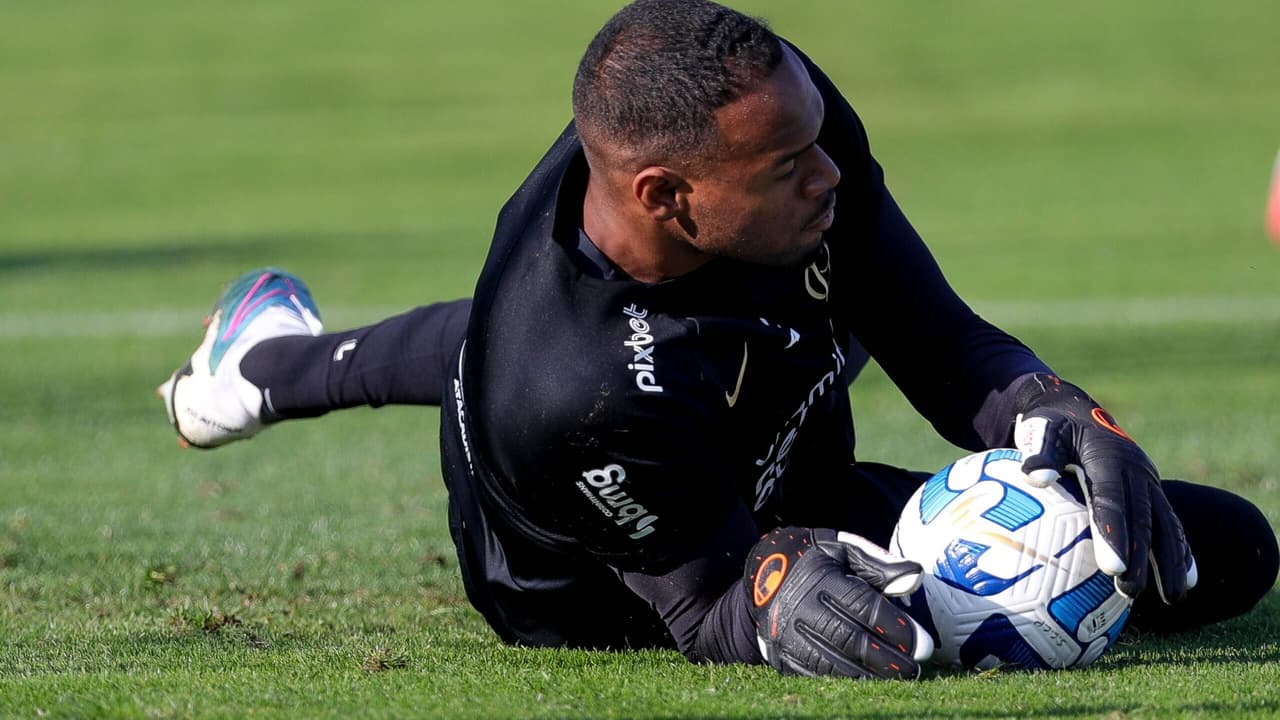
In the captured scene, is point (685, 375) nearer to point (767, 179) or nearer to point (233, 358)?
point (767, 179)

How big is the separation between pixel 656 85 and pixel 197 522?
12.4ft

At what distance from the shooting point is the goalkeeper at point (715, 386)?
3.70 m

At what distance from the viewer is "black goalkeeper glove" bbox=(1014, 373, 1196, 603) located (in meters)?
3.80

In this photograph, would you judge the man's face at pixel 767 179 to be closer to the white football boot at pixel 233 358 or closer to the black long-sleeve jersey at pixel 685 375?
the black long-sleeve jersey at pixel 685 375

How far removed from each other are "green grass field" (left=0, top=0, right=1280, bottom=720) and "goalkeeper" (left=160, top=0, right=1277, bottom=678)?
18 centimetres

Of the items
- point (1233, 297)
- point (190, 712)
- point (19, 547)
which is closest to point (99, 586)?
point (19, 547)

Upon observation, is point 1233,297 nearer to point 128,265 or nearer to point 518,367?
point 128,265

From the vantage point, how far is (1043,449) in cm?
395

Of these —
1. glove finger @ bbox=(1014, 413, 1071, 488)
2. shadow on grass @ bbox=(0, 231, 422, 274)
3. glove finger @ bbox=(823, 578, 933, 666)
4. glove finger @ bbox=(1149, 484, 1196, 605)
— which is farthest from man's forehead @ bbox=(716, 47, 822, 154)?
shadow on grass @ bbox=(0, 231, 422, 274)

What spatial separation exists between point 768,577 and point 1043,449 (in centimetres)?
72

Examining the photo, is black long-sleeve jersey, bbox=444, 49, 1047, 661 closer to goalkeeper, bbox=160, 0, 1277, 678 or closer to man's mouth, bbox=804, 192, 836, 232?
goalkeeper, bbox=160, 0, 1277, 678

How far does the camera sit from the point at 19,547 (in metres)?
6.00

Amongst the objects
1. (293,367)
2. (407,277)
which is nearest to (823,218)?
(293,367)

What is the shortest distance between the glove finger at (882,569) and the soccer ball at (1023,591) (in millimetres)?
157
